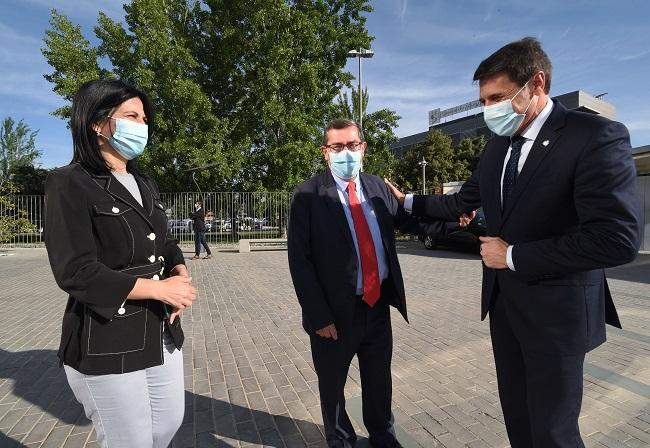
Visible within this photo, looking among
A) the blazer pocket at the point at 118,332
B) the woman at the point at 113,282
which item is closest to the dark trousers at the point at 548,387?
the woman at the point at 113,282

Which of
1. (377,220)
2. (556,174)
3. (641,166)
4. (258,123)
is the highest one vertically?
Result: (258,123)

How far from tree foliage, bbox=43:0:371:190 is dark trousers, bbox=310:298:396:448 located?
60.2 feet

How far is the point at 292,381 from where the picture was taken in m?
3.89

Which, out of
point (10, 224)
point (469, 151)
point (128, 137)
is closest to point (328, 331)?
point (128, 137)

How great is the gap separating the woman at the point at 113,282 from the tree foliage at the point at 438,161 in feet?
128

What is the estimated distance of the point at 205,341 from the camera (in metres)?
5.20

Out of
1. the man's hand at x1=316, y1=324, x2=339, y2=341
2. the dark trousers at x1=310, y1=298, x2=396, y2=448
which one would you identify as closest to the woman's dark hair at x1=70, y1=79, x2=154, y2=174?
the man's hand at x1=316, y1=324, x2=339, y2=341

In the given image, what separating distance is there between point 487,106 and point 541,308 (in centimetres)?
96

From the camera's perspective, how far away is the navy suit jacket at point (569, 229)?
1527 mm

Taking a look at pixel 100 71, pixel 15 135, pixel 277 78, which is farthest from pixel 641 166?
pixel 15 135

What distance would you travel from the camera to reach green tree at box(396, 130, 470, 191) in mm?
41031

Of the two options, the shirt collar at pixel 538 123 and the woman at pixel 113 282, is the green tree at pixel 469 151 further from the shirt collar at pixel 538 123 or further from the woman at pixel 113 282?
the woman at pixel 113 282

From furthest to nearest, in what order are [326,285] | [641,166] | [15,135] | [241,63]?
[15,135]
[241,63]
[641,166]
[326,285]

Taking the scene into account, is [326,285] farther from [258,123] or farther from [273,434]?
[258,123]
